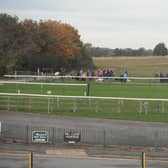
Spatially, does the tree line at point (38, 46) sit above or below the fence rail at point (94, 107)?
above

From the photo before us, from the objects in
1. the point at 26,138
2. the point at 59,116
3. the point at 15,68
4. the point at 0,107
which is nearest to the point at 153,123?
the point at 59,116

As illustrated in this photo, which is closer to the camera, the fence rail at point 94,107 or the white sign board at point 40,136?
the white sign board at point 40,136

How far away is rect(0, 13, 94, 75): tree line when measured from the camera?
74375 millimetres

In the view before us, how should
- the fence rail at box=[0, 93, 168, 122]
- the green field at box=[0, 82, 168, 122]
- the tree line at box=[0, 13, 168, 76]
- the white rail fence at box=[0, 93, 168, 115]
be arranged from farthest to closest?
the tree line at box=[0, 13, 168, 76]
the white rail fence at box=[0, 93, 168, 115]
the fence rail at box=[0, 93, 168, 122]
the green field at box=[0, 82, 168, 122]

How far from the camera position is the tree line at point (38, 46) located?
74375mm

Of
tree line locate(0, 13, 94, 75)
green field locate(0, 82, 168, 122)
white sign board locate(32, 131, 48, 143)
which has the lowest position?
white sign board locate(32, 131, 48, 143)

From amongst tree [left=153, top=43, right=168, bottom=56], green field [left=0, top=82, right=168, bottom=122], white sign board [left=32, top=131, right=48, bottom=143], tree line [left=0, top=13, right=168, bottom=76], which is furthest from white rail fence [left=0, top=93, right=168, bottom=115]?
tree [left=153, top=43, right=168, bottom=56]

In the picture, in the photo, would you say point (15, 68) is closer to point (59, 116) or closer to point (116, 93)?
point (116, 93)

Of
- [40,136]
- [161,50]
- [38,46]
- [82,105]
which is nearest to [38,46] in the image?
[38,46]

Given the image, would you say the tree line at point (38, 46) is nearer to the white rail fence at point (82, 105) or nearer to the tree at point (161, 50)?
the white rail fence at point (82, 105)

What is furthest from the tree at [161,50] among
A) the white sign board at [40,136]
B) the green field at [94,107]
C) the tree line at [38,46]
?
the white sign board at [40,136]

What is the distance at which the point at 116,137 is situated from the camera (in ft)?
75.5

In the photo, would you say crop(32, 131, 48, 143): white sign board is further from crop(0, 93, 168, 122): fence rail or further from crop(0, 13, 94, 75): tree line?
crop(0, 13, 94, 75): tree line

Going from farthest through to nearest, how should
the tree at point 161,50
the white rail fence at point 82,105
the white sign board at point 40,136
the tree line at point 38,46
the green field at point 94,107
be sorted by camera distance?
the tree at point 161,50 < the tree line at point 38,46 < the white rail fence at point 82,105 < the green field at point 94,107 < the white sign board at point 40,136
